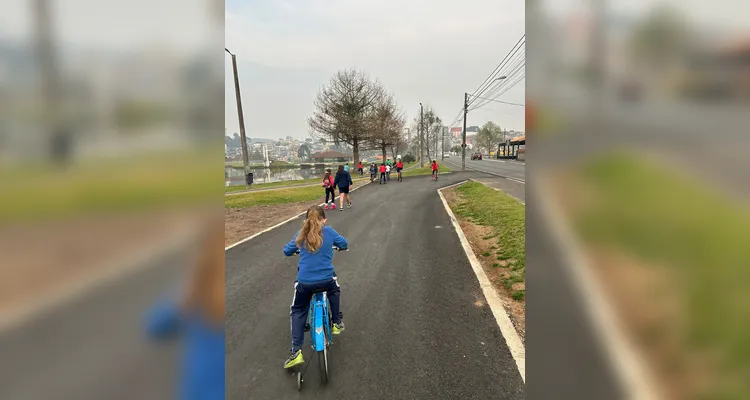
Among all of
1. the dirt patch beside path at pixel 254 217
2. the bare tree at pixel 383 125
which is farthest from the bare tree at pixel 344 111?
the dirt patch beside path at pixel 254 217
